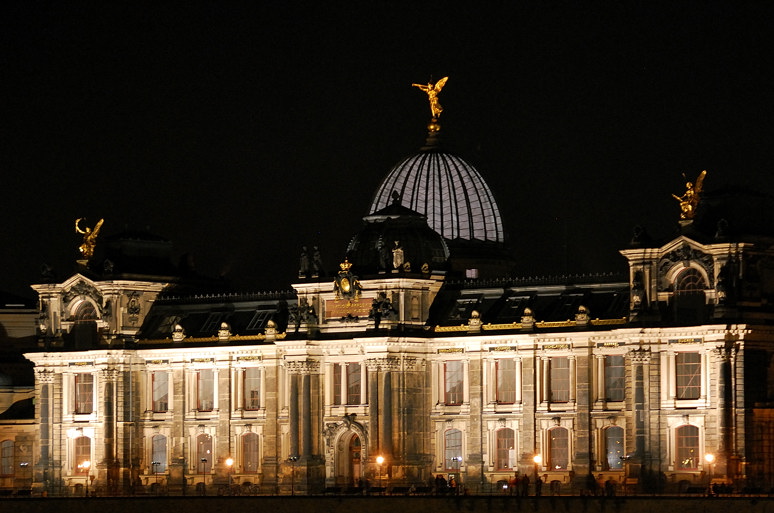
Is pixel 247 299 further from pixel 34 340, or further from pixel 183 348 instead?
pixel 34 340

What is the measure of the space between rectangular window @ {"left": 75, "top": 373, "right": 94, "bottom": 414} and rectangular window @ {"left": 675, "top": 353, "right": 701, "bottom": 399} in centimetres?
4279

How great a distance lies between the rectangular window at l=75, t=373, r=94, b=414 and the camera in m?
160

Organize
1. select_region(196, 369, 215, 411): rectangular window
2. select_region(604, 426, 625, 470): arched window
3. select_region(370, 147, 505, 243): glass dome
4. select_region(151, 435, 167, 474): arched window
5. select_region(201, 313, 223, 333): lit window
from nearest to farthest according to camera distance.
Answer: select_region(604, 426, 625, 470): arched window
select_region(196, 369, 215, 411): rectangular window
select_region(151, 435, 167, 474): arched window
select_region(201, 313, 223, 333): lit window
select_region(370, 147, 505, 243): glass dome

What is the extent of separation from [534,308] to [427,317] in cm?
722

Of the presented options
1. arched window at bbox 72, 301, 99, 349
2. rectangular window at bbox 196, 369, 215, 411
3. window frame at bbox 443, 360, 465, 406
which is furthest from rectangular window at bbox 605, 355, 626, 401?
arched window at bbox 72, 301, 99, 349

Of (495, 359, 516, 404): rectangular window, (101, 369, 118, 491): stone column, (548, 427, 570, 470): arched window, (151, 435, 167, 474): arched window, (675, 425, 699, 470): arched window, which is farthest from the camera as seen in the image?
(151, 435, 167, 474): arched window

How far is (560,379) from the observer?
14325 centimetres

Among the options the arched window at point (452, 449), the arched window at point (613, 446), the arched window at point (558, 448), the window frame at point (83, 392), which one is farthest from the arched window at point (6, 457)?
the arched window at point (613, 446)

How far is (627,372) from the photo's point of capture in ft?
457

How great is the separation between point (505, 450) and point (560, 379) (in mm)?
5683

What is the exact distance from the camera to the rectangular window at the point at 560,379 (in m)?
143

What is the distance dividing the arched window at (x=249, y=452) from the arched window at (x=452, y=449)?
13312 millimetres

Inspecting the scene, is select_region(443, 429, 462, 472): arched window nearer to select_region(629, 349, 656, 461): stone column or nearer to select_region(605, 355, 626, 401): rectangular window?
select_region(605, 355, 626, 401): rectangular window

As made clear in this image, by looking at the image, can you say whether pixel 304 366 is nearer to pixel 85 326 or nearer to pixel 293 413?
pixel 293 413
